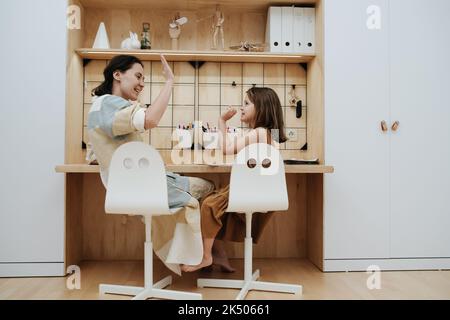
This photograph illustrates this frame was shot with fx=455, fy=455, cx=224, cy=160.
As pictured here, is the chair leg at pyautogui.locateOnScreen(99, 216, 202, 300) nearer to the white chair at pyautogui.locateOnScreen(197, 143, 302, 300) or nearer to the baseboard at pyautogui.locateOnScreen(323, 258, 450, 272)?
the white chair at pyautogui.locateOnScreen(197, 143, 302, 300)

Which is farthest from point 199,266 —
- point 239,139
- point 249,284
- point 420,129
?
point 420,129

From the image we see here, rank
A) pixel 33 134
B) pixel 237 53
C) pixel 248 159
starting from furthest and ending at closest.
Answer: pixel 237 53
pixel 33 134
pixel 248 159

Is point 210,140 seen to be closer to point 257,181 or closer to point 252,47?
point 252,47

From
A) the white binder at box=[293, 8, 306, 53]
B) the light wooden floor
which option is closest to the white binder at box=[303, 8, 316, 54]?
the white binder at box=[293, 8, 306, 53]

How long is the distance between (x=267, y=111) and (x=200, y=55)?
0.76m

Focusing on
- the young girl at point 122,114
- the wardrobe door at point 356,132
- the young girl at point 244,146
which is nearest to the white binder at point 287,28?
the wardrobe door at point 356,132

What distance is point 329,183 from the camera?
9.61 feet

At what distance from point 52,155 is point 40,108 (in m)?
0.30

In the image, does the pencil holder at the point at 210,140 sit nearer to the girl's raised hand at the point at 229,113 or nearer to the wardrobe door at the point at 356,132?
the girl's raised hand at the point at 229,113

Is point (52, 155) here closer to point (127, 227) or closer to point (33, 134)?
point (33, 134)

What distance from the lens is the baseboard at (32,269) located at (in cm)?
276

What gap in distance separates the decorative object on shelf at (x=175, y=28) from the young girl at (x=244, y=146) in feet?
2.84

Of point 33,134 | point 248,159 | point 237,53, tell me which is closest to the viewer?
point 248,159

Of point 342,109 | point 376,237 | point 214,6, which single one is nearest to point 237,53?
point 214,6
